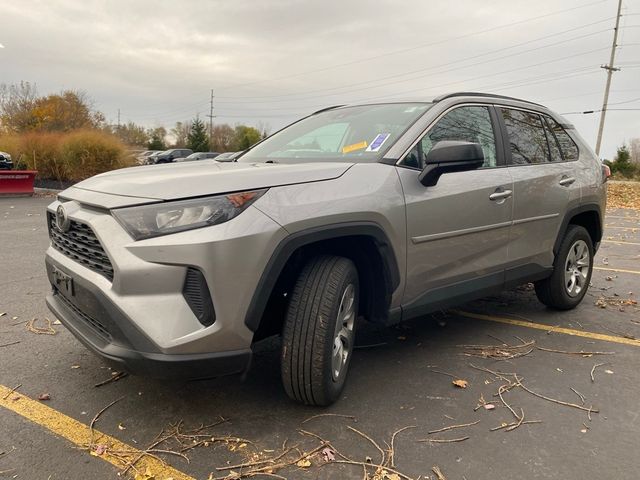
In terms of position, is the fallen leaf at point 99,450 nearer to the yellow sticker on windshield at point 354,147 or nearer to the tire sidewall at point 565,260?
the yellow sticker on windshield at point 354,147

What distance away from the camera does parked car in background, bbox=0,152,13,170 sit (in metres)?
17.3

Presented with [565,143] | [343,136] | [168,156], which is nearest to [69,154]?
[343,136]

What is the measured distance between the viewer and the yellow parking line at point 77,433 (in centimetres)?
223

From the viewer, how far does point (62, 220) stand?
2664 millimetres

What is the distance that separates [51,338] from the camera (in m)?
3.72

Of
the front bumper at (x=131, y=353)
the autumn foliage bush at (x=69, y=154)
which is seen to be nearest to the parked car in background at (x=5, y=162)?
the autumn foliage bush at (x=69, y=154)

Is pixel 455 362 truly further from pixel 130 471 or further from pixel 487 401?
pixel 130 471

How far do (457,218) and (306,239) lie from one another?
4.05 ft

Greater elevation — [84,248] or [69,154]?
[69,154]

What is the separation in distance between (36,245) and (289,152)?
5.46 m

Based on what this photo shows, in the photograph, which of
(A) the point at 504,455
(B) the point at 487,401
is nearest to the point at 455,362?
(B) the point at 487,401

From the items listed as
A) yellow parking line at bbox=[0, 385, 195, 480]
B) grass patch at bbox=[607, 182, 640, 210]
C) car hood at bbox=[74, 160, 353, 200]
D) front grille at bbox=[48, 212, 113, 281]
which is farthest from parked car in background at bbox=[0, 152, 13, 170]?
grass patch at bbox=[607, 182, 640, 210]

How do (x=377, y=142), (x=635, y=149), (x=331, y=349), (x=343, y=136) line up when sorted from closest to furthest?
1. (x=331, y=349)
2. (x=377, y=142)
3. (x=343, y=136)
4. (x=635, y=149)

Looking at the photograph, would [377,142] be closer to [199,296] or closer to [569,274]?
[199,296]
